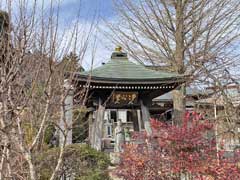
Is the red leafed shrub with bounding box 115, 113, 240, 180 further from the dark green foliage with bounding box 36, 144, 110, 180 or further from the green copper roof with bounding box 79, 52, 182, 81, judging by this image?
the green copper roof with bounding box 79, 52, 182, 81

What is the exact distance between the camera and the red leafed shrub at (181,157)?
5527 millimetres

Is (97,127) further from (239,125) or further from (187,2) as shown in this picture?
(187,2)

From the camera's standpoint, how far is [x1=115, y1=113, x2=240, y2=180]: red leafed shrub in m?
5.53

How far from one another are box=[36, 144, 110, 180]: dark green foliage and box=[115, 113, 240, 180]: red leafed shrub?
46.3 inches

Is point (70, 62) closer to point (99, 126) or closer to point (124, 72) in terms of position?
point (99, 126)

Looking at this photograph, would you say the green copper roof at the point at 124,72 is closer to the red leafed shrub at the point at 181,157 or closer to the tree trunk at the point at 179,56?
the tree trunk at the point at 179,56

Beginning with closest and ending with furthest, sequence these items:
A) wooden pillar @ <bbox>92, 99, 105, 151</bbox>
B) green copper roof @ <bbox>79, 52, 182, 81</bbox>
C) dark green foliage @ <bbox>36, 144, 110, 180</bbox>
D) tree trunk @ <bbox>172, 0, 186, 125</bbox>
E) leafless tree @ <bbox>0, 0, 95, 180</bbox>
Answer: leafless tree @ <bbox>0, 0, 95, 180</bbox>, dark green foliage @ <bbox>36, 144, 110, 180</bbox>, green copper roof @ <bbox>79, 52, 182, 81</bbox>, wooden pillar @ <bbox>92, 99, 105, 151</bbox>, tree trunk @ <bbox>172, 0, 186, 125</bbox>

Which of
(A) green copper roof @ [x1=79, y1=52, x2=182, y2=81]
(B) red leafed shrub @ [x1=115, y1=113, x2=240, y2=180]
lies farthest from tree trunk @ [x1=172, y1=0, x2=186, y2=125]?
(B) red leafed shrub @ [x1=115, y1=113, x2=240, y2=180]

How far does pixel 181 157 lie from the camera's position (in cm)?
571

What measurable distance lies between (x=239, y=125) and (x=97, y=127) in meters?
4.68

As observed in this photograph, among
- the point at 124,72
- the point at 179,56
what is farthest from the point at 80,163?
the point at 179,56

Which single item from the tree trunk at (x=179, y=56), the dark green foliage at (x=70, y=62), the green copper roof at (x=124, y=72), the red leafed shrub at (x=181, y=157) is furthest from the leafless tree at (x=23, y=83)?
the tree trunk at (x=179, y=56)

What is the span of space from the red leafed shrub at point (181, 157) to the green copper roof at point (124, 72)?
432 cm

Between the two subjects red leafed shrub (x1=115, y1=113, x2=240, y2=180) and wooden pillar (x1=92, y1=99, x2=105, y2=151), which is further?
wooden pillar (x1=92, y1=99, x2=105, y2=151)
